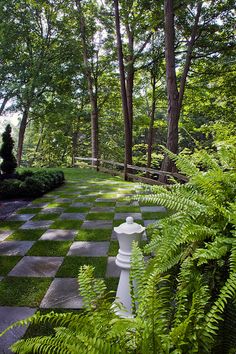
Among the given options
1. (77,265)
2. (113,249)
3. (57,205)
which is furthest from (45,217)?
(77,265)

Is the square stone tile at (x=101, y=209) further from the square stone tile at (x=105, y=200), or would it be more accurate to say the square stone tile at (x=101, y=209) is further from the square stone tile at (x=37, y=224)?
the square stone tile at (x=37, y=224)

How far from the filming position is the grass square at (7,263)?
108 inches

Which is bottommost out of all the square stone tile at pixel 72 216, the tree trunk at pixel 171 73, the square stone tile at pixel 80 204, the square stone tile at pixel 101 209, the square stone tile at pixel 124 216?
the square stone tile at pixel 72 216

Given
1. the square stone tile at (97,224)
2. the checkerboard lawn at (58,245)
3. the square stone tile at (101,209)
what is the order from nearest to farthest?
the checkerboard lawn at (58,245) → the square stone tile at (97,224) → the square stone tile at (101,209)

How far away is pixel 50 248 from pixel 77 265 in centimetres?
61

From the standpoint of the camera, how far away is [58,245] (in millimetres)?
3387

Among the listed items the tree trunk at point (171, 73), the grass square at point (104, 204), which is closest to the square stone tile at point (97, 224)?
the grass square at point (104, 204)

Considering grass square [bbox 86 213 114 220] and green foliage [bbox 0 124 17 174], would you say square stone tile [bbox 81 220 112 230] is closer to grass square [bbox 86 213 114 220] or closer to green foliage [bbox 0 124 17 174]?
grass square [bbox 86 213 114 220]

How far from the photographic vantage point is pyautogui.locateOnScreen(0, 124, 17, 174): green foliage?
7.43m

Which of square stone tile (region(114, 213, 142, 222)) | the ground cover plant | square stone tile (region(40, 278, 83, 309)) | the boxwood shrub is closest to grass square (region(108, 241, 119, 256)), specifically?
square stone tile (region(40, 278, 83, 309))

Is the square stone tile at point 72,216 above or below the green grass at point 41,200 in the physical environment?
above

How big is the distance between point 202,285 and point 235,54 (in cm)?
897

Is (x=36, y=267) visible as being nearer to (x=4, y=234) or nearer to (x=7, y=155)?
(x=4, y=234)

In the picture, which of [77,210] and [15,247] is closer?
[15,247]
